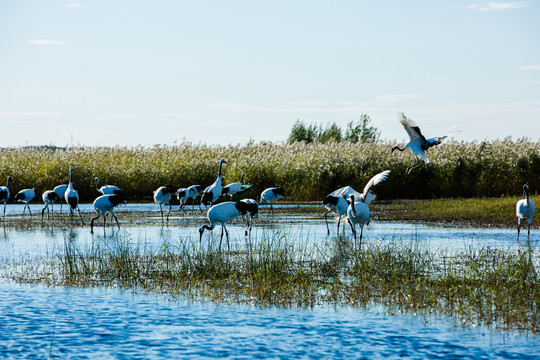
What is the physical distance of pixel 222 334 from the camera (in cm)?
737

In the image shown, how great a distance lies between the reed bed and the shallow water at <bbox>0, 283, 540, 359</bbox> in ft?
1.52

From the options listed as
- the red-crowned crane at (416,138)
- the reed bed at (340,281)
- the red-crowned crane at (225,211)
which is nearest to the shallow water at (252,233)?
the red-crowned crane at (225,211)

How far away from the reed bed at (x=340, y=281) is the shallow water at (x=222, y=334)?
1.52 ft

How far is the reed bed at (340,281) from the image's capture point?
8.12 metres

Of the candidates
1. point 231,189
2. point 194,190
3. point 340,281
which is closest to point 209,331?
point 340,281

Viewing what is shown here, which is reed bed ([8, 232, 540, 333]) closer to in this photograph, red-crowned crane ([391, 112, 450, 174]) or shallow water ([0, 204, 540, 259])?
shallow water ([0, 204, 540, 259])

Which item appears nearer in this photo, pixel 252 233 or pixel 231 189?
pixel 252 233

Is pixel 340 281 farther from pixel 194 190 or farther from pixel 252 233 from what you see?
pixel 194 190

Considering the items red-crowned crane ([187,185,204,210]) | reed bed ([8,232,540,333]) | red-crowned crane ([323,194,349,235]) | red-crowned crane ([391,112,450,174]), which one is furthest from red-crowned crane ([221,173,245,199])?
reed bed ([8,232,540,333])

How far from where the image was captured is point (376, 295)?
8984 mm

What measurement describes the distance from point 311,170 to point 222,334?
23.1 metres

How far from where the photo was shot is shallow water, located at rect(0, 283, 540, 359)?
6.68 m

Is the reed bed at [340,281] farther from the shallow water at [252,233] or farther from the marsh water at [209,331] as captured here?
the shallow water at [252,233]

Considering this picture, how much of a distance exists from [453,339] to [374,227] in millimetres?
11583
